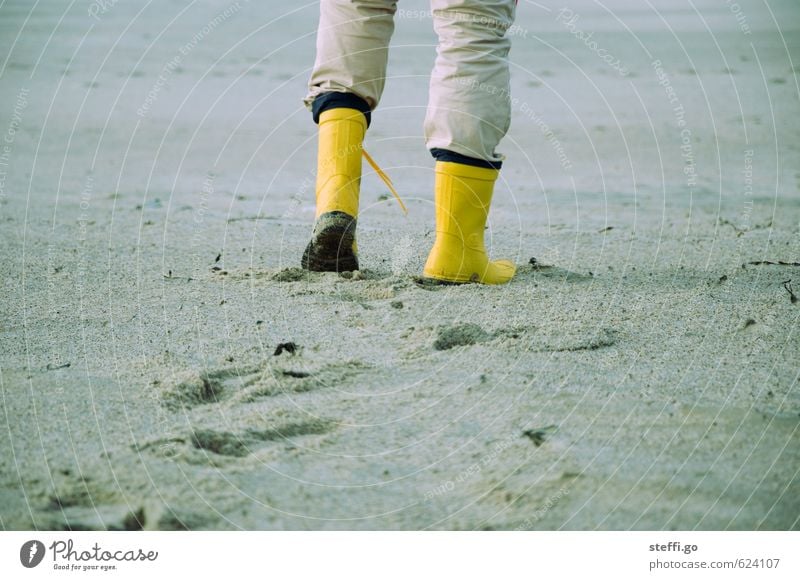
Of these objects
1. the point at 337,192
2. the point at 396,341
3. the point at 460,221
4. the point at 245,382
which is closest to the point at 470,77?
the point at 460,221

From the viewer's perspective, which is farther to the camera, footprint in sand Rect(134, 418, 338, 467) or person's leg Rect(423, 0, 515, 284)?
person's leg Rect(423, 0, 515, 284)

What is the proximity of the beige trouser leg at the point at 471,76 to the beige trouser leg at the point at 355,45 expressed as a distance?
226 millimetres

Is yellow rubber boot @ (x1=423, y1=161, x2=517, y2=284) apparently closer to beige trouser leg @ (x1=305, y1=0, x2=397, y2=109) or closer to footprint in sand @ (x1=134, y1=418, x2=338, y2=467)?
beige trouser leg @ (x1=305, y1=0, x2=397, y2=109)

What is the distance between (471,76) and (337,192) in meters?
0.47

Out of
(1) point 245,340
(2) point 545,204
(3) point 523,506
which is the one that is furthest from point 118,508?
(2) point 545,204

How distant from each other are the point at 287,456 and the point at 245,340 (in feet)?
2.00

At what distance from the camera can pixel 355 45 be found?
2707mm

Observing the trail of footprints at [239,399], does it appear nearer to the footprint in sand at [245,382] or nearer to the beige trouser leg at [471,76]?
the footprint in sand at [245,382]

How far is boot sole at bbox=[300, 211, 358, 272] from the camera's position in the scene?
2.63 meters

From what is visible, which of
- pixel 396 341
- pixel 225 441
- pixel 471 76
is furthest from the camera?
pixel 471 76

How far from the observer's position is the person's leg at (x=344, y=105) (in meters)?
2.67
